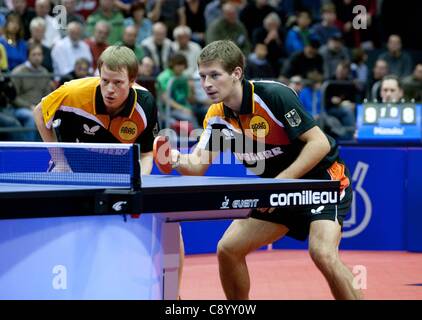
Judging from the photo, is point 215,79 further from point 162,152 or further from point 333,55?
point 333,55

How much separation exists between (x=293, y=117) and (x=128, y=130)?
114cm

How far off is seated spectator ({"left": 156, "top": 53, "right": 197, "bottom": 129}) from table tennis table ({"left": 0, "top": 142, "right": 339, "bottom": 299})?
758cm

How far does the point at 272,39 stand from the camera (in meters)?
15.6

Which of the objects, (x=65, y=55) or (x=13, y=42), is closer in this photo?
(x=13, y=42)

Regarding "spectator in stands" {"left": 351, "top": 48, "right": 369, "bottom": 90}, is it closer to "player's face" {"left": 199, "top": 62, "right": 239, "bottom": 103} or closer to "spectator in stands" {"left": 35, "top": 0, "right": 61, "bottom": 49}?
"spectator in stands" {"left": 35, "top": 0, "right": 61, "bottom": 49}

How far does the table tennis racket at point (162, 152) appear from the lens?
17.6 feet

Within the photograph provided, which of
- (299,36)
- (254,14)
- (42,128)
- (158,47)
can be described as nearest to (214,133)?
(42,128)

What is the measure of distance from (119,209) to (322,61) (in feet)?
33.9

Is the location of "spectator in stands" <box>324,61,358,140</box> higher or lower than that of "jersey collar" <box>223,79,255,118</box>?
lower

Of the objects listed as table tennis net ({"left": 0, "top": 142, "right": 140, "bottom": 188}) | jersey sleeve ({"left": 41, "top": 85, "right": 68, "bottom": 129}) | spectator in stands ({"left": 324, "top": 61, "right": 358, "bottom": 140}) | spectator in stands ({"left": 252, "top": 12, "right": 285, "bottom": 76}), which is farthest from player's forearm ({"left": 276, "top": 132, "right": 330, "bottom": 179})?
spectator in stands ({"left": 252, "top": 12, "right": 285, "bottom": 76})

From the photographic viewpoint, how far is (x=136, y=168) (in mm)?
4727

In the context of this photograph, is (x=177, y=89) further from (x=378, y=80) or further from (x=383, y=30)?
(x=383, y=30)

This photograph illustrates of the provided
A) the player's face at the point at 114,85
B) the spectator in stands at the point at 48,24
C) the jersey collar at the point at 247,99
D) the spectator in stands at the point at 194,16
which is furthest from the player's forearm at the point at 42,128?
the spectator in stands at the point at 194,16

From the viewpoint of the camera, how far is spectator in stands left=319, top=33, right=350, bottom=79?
15000mm
